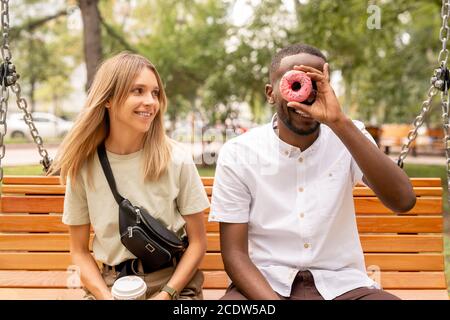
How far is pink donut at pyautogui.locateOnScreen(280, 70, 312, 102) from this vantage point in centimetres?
225

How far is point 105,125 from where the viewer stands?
268 centimetres

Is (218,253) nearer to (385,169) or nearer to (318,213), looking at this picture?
(318,213)

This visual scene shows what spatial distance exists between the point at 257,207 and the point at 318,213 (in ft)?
0.96

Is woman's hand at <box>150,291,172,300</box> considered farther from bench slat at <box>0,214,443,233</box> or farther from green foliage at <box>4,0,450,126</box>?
green foliage at <box>4,0,450,126</box>

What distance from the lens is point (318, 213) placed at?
246 centimetres

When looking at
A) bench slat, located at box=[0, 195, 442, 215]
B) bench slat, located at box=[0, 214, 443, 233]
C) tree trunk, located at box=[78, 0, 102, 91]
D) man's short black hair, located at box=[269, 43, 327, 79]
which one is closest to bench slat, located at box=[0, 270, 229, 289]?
bench slat, located at box=[0, 214, 443, 233]

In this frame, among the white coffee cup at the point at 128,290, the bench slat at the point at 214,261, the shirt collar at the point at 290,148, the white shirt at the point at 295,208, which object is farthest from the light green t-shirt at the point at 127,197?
the bench slat at the point at 214,261

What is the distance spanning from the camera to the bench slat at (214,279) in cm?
308

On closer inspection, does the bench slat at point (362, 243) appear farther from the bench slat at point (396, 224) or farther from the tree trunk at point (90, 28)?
the tree trunk at point (90, 28)

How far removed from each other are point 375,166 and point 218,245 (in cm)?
123

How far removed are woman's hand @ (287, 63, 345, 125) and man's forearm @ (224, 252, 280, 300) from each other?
744 mm

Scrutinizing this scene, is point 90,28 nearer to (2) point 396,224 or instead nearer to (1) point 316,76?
(2) point 396,224

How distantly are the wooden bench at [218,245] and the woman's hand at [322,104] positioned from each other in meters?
1.05

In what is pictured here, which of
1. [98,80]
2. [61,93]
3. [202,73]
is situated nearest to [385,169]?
[98,80]
